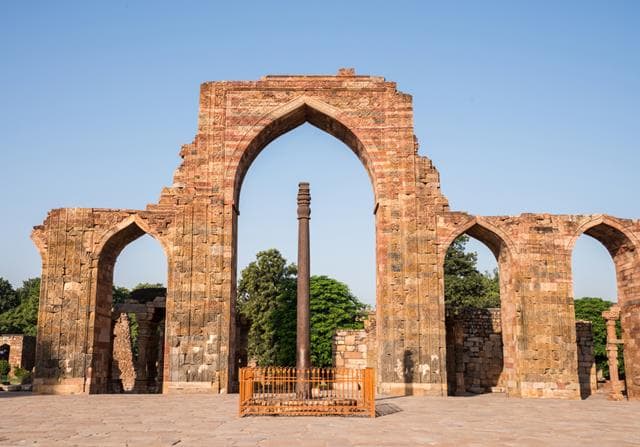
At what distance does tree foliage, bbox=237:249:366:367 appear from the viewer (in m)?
35.5

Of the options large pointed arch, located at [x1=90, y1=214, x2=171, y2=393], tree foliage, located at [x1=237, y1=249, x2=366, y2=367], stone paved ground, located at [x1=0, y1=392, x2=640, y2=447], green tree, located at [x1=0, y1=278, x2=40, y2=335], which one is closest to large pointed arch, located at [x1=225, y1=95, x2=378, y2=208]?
large pointed arch, located at [x1=90, y1=214, x2=171, y2=393]

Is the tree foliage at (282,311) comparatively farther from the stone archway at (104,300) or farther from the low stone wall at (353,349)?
the stone archway at (104,300)

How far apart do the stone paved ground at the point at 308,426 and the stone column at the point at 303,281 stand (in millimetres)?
1678

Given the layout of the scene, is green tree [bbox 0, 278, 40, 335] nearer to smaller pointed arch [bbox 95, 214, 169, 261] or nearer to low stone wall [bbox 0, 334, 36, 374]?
low stone wall [bbox 0, 334, 36, 374]

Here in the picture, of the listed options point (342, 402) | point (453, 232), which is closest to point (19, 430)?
point (342, 402)

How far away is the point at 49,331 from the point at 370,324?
11.2 meters

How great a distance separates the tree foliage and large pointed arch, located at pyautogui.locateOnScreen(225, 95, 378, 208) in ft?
57.6

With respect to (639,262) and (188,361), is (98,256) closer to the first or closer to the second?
(188,361)

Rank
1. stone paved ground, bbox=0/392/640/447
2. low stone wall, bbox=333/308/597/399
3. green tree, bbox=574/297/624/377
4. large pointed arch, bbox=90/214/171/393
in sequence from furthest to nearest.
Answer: green tree, bbox=574/297/624/377, low stone wall, bbox=333/308/597/399, large pointed arch, bbox=90/214/171/393, stone paved ground, bbox=0/392/640/447

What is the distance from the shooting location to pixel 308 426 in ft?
28.6

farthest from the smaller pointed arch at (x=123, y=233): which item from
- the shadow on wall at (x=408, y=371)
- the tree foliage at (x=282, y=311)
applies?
the tree foliage at (x=282, y=311)

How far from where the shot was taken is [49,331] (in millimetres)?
16609

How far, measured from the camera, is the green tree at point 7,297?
52.1m

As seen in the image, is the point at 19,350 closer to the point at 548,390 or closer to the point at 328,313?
the point at 328,313
